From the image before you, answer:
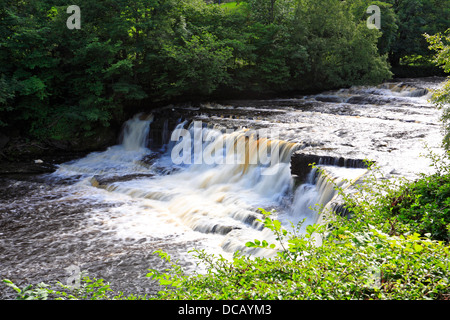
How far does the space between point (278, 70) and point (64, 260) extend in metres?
18.9

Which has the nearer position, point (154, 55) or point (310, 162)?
point (310, 162)

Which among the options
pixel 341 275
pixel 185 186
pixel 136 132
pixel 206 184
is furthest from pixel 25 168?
pixel 341 275

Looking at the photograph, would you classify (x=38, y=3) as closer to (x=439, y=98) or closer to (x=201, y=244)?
(x=201, y=244)

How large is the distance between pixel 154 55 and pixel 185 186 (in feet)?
26.6

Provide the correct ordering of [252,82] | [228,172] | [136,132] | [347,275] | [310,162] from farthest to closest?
1. [252,82]
2. [136,132]
3. [228,172]
4. [310,162]
5. [347,275]

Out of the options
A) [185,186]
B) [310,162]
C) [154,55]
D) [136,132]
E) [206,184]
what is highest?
[154,55]

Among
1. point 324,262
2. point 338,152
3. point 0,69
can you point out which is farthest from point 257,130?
point 0,69

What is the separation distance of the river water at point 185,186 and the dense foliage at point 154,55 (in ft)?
6.54

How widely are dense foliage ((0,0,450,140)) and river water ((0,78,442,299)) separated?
1992mm

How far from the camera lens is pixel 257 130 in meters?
14.6

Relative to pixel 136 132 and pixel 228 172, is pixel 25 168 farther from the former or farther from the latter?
pixel 228 172

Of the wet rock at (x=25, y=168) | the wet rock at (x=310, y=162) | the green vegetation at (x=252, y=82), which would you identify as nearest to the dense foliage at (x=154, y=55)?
the green vegetation at (x=252, y=82)

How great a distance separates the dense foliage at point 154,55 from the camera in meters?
17.1

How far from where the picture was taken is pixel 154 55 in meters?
18.5
